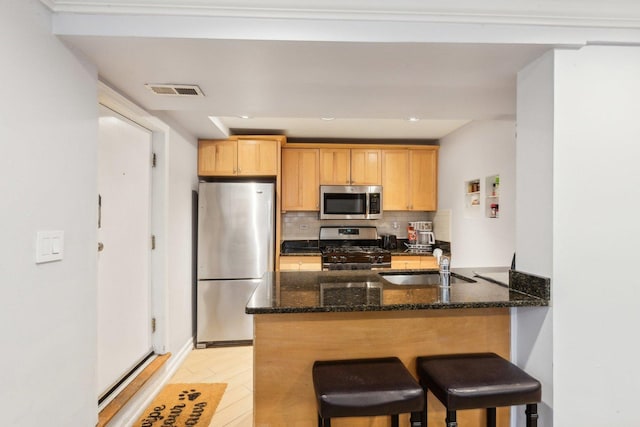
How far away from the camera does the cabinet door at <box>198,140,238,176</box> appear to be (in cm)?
344

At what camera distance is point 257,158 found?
→ 3520 mm

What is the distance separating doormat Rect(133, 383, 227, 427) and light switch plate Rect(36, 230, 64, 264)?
4.63 ft

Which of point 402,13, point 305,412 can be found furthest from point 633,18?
point 305,412

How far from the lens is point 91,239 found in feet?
4.81

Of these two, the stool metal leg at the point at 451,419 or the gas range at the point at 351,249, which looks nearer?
the stool metal leg at the point at 451,419

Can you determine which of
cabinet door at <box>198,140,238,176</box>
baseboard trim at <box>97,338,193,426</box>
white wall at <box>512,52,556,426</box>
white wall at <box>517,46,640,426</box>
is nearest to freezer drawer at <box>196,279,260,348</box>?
baseboard trim at <box>97,338,193,426</box>

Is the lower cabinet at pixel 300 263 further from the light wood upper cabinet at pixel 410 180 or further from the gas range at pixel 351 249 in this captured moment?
the light wood upper cabinet at pixel 410 180

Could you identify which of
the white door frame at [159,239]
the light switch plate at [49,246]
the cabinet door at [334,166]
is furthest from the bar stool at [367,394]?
the cabinet door at [334,166]

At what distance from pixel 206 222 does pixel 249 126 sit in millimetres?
1184

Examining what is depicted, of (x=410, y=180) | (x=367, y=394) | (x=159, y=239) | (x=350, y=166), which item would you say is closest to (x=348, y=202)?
(x=350, y=166)

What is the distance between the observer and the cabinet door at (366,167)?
3.96 metres

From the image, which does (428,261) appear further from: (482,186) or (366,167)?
(366,167)

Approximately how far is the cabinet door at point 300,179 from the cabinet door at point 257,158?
14.5 inches

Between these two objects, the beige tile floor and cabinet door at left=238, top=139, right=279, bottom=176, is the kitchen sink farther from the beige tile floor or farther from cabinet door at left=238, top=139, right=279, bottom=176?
cabinet door at left=238, top=139, right=279, bottom=176
